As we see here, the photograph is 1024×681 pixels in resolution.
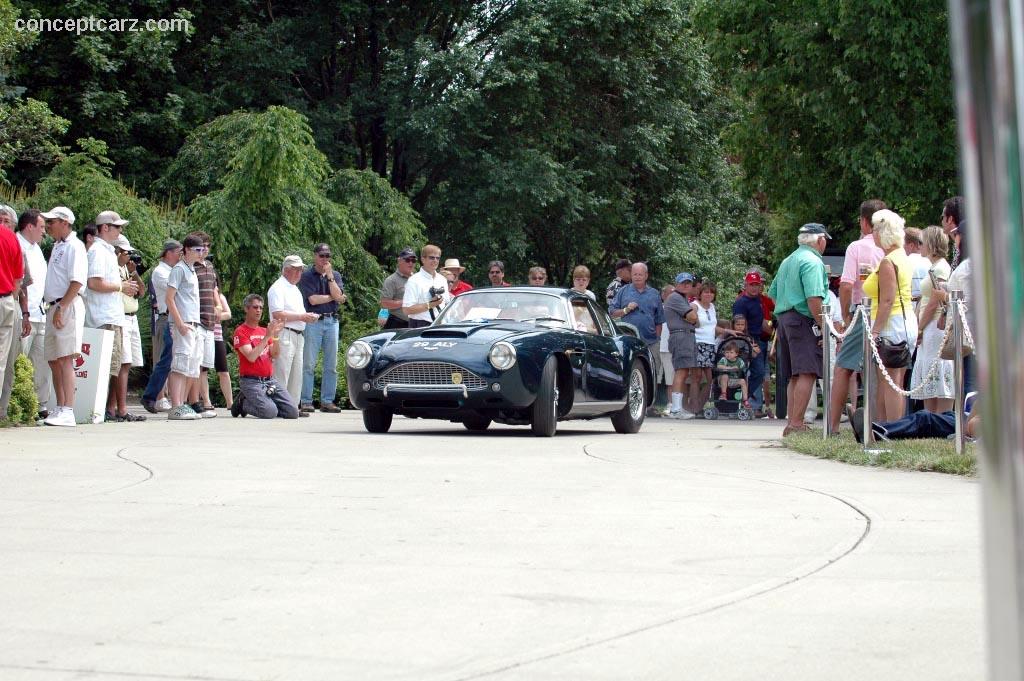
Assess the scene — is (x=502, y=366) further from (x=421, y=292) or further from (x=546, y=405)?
(x=421, y=292)

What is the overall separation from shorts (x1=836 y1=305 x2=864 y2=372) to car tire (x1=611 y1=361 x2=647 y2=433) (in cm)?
383

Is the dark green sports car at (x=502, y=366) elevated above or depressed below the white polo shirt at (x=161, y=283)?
below

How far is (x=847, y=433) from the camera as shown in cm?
1252

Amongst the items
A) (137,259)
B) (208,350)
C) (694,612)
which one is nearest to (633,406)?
(208,350)

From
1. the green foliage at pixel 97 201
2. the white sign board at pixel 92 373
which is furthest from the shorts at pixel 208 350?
the green foliage at pixel 97 201

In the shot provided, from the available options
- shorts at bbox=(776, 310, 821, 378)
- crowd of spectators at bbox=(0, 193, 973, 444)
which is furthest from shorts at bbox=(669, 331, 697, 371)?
shorts at bbox=(776, 310, 821, 378)

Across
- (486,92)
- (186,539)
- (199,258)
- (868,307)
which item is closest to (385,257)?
(486,92)

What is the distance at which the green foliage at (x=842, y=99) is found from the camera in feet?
87.3

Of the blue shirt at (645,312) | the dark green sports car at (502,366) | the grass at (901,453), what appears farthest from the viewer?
the blue shirt at (645,312)

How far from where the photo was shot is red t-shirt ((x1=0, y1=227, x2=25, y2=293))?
1234 cm

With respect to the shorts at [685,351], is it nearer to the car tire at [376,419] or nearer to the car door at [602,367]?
the car door at [602,367]

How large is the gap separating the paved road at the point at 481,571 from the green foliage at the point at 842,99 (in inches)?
719

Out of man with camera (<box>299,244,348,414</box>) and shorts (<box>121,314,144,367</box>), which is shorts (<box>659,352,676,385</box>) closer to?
man with camera (<box>299,244,348,414</box>)

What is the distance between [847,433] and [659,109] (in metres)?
25.5
